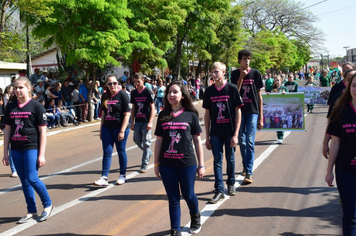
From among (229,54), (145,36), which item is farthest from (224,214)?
(229,54)

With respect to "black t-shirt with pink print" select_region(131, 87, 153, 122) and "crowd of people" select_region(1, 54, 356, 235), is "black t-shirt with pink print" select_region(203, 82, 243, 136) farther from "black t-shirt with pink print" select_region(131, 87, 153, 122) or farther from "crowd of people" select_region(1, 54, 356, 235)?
"black t-shirt with pink print" select_region(131, 87, 153, 122)

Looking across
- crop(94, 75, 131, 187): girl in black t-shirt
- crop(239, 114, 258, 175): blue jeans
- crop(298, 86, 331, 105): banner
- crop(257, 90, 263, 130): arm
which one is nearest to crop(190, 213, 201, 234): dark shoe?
crop(239, 114, 258, 175): blue jeans

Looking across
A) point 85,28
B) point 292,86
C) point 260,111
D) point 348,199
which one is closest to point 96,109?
point 85,28

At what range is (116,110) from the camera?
7.07 metres

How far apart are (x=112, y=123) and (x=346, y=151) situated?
4255mm

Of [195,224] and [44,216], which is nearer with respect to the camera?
[195,224]

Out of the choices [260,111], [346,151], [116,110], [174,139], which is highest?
[116,110]

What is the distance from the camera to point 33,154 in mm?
5277

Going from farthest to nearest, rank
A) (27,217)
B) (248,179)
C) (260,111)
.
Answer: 1. (260,111)
2. (248,179)
3. (27,217)

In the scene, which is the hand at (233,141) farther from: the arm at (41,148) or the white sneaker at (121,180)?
the arm at (41,148)

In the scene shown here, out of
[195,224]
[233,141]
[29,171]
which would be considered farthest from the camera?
[233,141]

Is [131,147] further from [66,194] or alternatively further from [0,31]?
[0,31]

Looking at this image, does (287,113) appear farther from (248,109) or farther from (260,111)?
(248,109)

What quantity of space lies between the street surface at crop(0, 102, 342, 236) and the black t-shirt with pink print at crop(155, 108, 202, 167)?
0.99m
